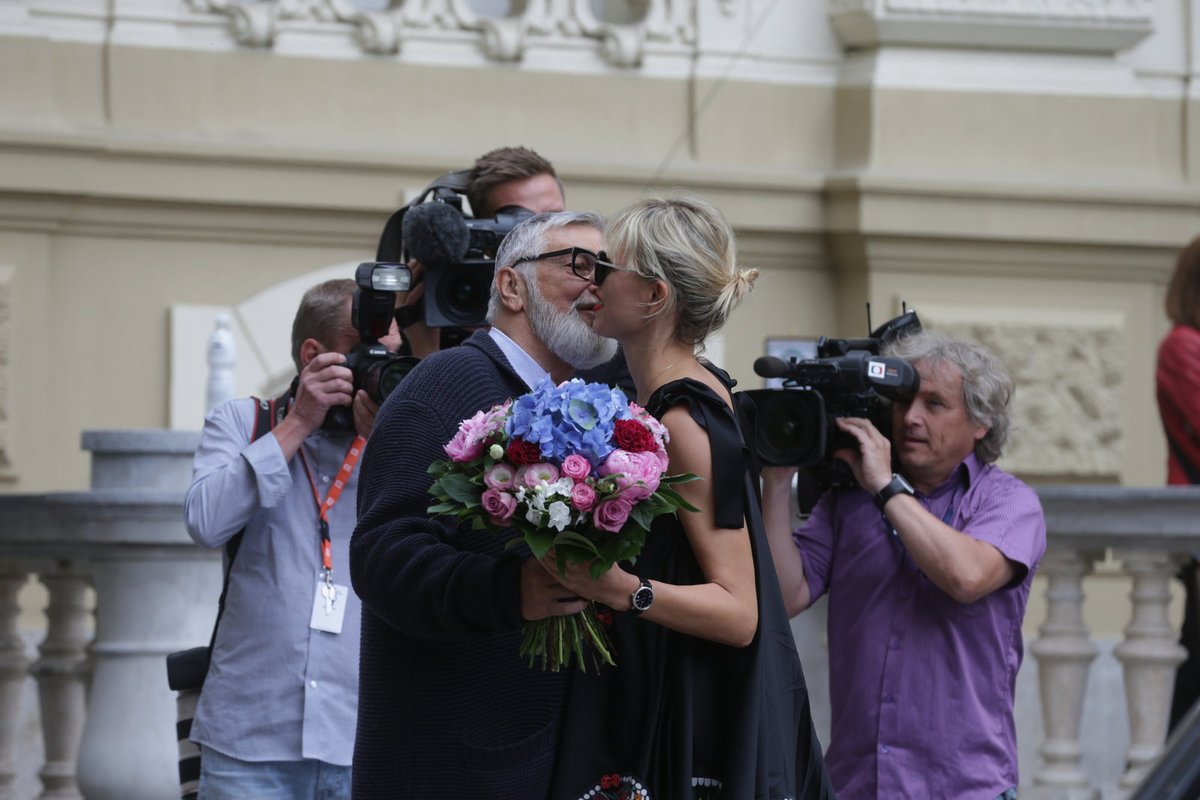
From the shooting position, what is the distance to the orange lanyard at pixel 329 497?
3830 mm

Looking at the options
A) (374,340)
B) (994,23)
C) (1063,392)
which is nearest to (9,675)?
(374,340)

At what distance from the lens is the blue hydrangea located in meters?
2.62

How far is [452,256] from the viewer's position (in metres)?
3.83

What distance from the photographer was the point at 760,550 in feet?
9.64

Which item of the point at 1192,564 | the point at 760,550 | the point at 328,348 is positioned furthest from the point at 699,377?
the point at 1192,564

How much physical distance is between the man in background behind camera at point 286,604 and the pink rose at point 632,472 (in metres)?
1.24

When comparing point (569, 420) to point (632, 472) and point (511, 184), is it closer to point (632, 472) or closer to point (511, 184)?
point (632, 472)

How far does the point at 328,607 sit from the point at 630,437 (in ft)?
4.37

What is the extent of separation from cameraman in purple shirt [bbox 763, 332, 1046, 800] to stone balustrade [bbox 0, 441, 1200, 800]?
1.01 metres

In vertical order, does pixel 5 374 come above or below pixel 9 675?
above

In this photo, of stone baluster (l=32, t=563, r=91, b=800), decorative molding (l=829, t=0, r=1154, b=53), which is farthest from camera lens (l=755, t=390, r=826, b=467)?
decorative molding (l=829, t=0, r=1154, b=53)

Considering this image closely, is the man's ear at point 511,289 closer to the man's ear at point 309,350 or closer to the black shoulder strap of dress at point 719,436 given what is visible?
the black shoulder strap of dress at point 719,436

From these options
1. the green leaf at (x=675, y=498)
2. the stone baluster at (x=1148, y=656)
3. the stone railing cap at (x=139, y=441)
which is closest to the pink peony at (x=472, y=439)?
the green leaf at (x=675, y=498)

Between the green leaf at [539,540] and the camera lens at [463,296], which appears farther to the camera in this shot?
the camera lens at [463,296]
